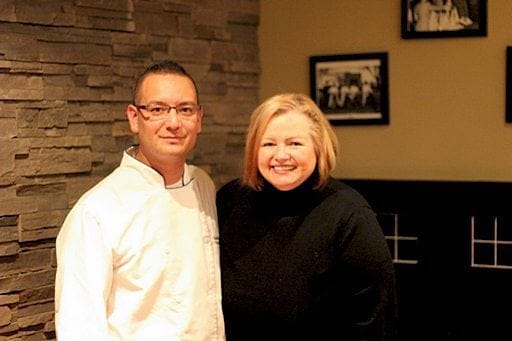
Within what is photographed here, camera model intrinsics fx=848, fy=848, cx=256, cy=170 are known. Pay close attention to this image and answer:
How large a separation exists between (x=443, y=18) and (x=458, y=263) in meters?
1.02

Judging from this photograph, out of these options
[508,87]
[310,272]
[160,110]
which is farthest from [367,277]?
[508,87]

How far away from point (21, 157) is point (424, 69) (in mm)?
1752

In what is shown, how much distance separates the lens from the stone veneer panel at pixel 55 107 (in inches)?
109

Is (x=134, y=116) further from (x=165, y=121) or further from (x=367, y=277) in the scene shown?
(x=367, y=277)

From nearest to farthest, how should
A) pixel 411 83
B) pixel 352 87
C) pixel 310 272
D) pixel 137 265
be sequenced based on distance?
1. pixel 137 265
2. pixel 310 272
3. pixel 411 83
4. pixel 352 87

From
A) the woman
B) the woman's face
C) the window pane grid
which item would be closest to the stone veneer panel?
the woman

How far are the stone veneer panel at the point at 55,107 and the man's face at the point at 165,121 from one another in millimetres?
535

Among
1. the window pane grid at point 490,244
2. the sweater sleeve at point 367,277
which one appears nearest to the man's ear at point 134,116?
the sweater sleeve at point 367,277

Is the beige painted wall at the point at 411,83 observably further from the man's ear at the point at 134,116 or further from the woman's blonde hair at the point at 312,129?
the man's ear at the point at 134,116

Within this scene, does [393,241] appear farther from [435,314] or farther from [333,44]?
[333,44]

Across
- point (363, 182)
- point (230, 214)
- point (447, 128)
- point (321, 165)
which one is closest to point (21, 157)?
point (230, 214)

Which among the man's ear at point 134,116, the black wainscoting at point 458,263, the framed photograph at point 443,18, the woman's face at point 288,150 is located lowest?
the black wainscoting at point 458,263

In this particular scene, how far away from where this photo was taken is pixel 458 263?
347 cm

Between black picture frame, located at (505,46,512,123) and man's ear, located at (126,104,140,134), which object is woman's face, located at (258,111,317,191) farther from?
black picture frame, located at (505,46,512,123)
